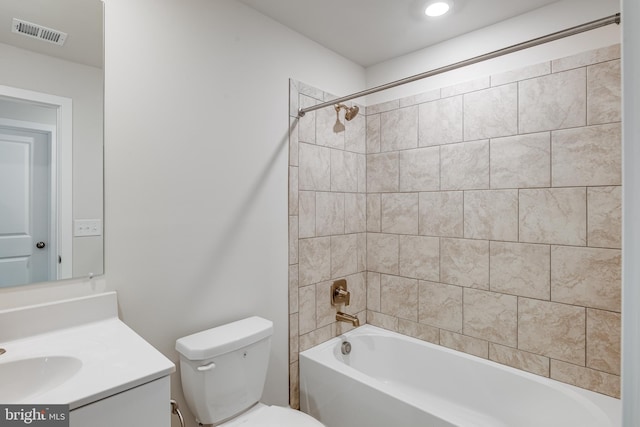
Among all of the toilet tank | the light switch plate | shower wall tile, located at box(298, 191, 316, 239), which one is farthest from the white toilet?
shower wall tile, located at box(298, 191, 316, 239)

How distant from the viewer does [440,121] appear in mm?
2258

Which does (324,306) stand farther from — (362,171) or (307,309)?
(362,171)

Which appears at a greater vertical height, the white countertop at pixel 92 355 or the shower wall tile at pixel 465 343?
the white countertop at pixel 92 355

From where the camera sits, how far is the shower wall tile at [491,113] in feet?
6.45

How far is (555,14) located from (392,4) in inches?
34.6

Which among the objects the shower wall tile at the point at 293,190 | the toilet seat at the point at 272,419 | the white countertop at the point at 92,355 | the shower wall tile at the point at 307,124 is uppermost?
the shower wall tile at the point at 307,124

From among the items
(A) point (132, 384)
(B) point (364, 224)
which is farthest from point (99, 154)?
(B) point (364, 224)

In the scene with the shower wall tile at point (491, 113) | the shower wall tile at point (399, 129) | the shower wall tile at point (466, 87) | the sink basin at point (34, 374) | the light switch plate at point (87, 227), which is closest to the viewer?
the sink basin at point (34, 374)

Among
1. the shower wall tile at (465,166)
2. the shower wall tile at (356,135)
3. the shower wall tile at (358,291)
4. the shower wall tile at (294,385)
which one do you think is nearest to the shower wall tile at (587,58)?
the shower wall tile at (465,166)

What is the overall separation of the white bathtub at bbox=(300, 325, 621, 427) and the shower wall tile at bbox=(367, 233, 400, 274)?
1.54 ft

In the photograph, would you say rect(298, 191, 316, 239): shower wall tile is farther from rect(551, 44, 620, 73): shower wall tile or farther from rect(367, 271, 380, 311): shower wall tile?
rect(551, 44, 620, 73): shower wall tile

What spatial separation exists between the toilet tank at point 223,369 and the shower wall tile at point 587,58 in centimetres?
204

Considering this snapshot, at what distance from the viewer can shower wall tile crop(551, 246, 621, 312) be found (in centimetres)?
168

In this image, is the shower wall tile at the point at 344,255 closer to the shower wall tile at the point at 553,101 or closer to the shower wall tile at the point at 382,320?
the shower wall tile at the point at 382,320
